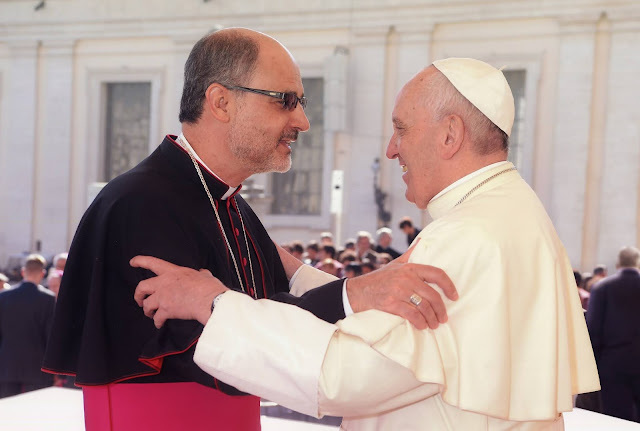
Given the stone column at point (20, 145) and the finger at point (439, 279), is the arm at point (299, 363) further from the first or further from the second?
the stone column at point (20, 145)

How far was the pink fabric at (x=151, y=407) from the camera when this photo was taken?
7.36 feet

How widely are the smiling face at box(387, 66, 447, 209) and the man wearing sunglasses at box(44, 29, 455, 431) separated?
14.2 inches

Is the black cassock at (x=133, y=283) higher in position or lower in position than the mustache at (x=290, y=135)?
lower

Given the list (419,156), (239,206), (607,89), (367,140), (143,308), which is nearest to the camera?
(143,308)

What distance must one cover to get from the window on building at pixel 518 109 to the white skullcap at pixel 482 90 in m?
14.5

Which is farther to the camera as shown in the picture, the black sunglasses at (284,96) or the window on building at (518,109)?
the window on building at (518,109)

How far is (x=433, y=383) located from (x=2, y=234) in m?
19.9

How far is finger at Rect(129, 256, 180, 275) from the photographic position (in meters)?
2.05

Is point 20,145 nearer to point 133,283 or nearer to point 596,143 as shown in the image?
point 596,143

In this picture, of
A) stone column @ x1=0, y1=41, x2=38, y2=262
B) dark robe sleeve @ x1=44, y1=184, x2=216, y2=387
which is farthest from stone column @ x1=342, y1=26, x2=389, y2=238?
dark robe sleeve @ x1=44, y1=184, x2=216, y2=387

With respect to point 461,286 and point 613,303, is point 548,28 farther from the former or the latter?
point 461,286

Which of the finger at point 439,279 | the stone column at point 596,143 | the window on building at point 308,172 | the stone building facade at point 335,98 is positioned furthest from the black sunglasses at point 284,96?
the window on building at point 308,172

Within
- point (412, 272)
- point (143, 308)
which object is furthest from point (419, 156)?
point (143, 308)

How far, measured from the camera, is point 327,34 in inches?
691
